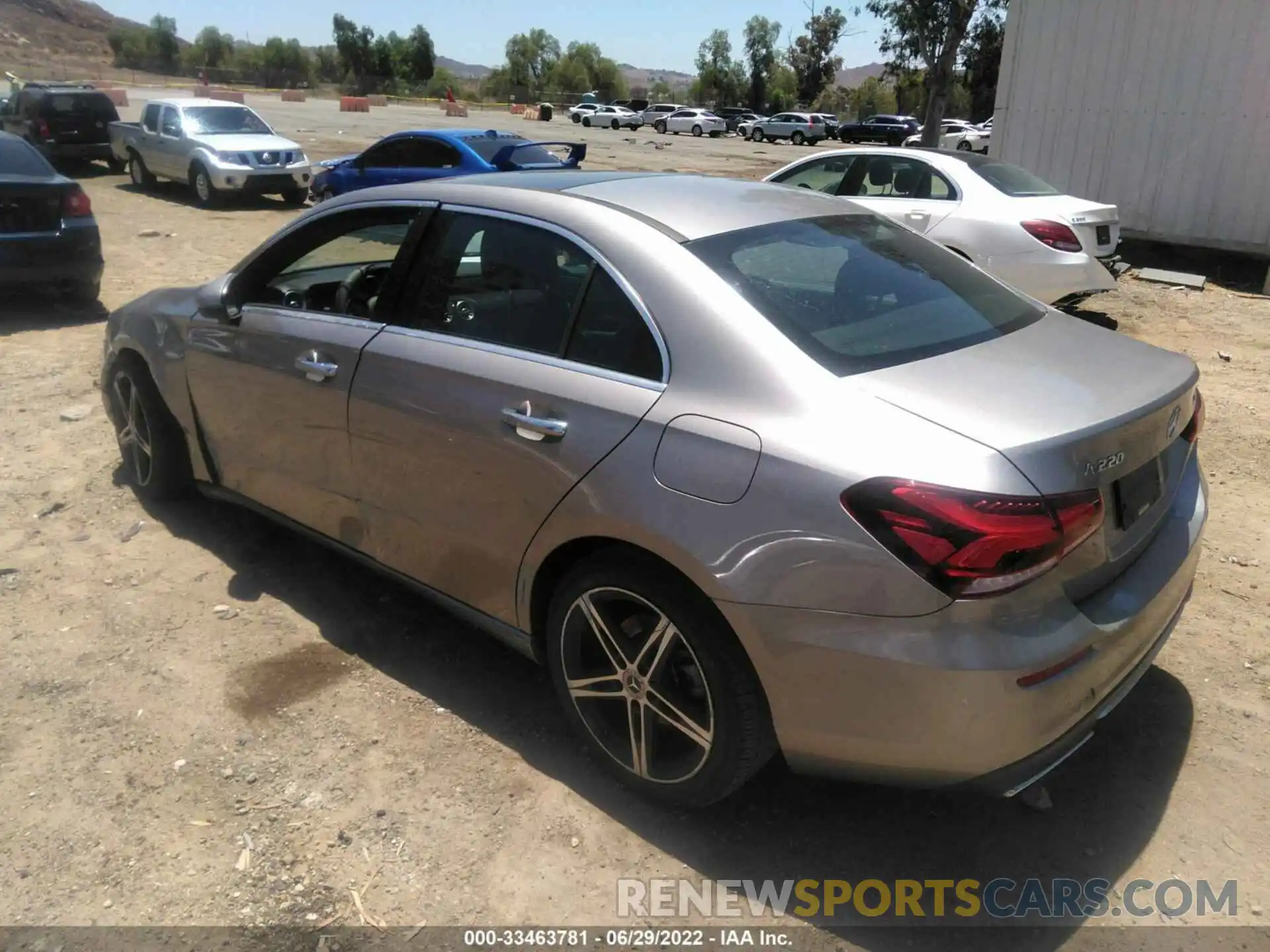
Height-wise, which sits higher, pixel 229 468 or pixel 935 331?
pixel 935 331

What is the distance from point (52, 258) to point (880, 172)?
741 centimetres

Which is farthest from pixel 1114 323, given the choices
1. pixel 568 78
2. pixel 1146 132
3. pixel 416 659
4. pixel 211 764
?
pixel 568 78

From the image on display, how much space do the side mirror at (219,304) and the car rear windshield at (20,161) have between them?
578cm

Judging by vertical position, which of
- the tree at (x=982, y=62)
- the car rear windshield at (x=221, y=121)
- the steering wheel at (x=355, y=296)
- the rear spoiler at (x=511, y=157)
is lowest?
the steering wheel at (x=355, y=296)

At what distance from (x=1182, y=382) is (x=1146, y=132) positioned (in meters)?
11.6

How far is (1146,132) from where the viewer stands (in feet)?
41.0

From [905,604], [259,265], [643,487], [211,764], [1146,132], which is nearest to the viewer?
[905,604]

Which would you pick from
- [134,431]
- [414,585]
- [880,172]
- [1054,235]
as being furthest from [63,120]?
[414,585]

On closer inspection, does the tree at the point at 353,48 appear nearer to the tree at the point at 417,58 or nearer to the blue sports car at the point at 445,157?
the tree at the point at 417,58

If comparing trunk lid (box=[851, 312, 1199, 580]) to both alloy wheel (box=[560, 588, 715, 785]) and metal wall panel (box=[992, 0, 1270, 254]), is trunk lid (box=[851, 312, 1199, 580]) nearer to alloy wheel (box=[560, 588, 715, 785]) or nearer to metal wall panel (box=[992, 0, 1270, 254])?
alloy wheel (box=[560, 588, 715, 785])

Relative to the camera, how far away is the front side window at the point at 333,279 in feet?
11.8

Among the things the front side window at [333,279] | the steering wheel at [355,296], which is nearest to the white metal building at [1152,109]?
the front side window at [333,279]

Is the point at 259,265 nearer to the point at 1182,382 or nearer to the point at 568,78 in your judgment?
the point at 1182,382

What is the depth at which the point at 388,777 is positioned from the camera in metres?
3.04
